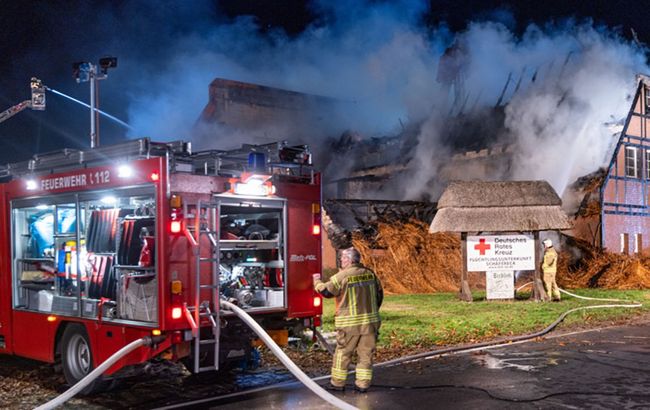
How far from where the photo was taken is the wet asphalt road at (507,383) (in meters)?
6.95

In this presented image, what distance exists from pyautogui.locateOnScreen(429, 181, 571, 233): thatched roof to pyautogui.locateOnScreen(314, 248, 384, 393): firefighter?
33.4 ft

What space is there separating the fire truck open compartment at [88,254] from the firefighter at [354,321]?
1879 millimetres

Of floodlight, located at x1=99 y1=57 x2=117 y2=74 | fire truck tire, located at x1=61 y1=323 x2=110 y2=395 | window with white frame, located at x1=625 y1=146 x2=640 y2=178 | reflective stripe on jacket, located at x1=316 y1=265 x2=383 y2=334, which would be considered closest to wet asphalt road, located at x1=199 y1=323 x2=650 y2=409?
reflective stripe on jacket, located at x1=316 y1=265 x2=383 y2=334

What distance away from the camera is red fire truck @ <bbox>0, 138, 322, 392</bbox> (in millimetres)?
7203

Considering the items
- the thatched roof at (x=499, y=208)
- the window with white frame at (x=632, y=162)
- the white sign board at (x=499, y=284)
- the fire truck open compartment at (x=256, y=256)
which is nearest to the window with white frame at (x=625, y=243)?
the window with white frame at (x=632, y=162)

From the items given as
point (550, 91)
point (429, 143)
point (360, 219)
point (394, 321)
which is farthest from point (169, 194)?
point (429, 143)

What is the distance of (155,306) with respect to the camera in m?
7.14

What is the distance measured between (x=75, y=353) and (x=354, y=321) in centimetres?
340

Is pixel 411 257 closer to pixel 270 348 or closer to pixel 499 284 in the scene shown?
pixel 499 284

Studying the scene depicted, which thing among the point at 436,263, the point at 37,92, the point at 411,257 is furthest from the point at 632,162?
the point at 37,92

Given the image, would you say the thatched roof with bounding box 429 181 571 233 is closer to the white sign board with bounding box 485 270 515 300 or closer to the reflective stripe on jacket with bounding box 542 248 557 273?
the reflective stripe on jacket with bounding box 542 248 557 273

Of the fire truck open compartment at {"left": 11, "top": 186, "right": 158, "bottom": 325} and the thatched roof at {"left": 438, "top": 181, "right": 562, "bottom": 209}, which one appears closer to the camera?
the fire truck open compartment at {"left": 11, "top": 186, "right": 158, "bottom": 325}

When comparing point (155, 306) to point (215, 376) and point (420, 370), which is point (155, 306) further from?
point (420, 370)

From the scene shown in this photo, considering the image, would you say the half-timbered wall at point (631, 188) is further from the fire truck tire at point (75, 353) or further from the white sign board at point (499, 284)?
the fire truck tire at point (75, 353)
